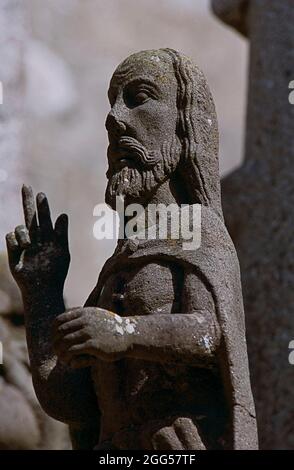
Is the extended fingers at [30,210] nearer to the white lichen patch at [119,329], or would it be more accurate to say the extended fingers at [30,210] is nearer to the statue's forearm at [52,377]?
the statue's forearm at [52,377]

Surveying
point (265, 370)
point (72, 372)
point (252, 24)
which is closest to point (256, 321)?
point (265, 370)

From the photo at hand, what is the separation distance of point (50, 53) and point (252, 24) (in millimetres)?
2687

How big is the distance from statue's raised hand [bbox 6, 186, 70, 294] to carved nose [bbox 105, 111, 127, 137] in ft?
0.98

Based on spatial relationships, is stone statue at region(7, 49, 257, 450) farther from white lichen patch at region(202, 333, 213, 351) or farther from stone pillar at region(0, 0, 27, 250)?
stone pillar at region(0, 0, 27, 250)

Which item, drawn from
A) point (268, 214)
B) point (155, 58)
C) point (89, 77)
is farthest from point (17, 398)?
point (89, 77)

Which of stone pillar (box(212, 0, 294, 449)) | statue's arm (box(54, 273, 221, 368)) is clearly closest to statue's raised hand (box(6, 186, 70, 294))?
statue's arm (box(54, 273, 221, 368))

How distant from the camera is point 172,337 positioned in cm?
477

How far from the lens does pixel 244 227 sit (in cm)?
880

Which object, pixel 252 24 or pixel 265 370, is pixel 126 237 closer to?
pixel 265 370

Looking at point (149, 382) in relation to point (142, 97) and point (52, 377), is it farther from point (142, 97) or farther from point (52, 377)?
point (142, 97)

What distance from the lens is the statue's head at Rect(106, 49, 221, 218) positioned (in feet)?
16.8

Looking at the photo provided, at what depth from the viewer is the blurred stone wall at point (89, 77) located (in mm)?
11094

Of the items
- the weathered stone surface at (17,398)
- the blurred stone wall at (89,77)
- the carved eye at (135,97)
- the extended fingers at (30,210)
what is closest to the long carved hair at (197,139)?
the carved eye at (135,97)

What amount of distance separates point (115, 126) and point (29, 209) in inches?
15.6
